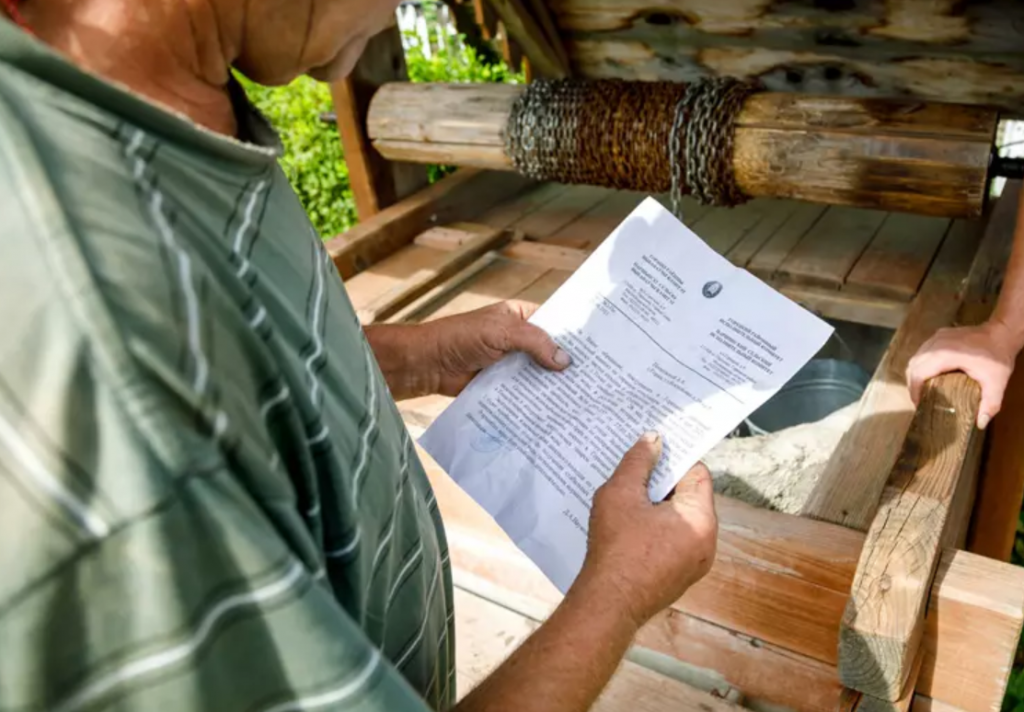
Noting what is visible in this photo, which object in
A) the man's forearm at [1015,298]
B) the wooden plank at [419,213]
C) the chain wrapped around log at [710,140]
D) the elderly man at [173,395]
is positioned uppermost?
the elderly man at [173,395]

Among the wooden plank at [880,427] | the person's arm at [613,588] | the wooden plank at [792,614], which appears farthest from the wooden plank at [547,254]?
the person's arm at [613,588]

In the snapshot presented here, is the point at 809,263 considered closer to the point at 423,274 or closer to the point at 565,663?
the point at 423,274

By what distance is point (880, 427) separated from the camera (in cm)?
178

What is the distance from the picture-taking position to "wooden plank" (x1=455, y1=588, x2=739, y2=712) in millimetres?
1378

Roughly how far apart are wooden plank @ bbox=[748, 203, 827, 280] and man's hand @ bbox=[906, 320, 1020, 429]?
0.94m

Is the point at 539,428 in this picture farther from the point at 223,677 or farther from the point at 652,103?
the point at 652,103

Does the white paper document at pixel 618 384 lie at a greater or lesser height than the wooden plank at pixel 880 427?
greater

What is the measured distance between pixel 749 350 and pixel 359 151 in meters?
2.27

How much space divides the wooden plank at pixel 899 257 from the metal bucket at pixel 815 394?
1.13 ft

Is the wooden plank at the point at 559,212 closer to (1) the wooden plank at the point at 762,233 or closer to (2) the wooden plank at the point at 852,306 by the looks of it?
(1) the wooden plank at the point at 762,233

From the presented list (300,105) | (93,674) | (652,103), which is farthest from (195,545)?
(300,105)

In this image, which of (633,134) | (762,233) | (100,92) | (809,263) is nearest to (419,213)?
(633,134)

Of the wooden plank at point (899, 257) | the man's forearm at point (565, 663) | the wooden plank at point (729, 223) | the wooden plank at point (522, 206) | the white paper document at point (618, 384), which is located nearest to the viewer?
the man's forearm at point (565, 663)

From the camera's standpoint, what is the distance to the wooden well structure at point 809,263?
4.24 ft
